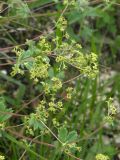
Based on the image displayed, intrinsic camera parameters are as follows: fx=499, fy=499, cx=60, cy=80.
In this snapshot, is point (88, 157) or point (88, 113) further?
point (88, 113)

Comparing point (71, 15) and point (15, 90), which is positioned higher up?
point (71, 15)

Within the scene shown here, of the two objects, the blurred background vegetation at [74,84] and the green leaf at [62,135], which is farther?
the blurred background vegetation at [74,84]

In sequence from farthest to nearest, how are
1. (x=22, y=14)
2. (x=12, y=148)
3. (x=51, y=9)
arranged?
1. (x=51, y=9)
2. (x=12, y=148)
3. (x=22, y=14)

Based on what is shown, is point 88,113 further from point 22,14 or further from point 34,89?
point 22,14

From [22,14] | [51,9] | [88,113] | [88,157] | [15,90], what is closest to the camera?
[22,14]

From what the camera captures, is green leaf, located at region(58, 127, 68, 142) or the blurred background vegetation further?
the blurred background vegetation

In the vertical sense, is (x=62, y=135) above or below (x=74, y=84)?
above

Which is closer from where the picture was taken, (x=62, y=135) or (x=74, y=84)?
(x=62, y=135)

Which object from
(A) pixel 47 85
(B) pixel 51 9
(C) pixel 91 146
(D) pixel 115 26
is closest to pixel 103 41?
(D) pixel 115 26
